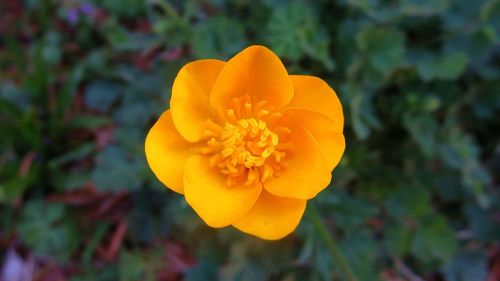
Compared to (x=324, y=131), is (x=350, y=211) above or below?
below

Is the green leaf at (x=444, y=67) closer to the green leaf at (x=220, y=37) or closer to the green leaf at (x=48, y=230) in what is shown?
the green leaf at (x=220, y=37)

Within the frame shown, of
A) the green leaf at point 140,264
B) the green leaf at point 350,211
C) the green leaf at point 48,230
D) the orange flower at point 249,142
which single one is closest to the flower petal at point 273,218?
the orange flower at point 249,142

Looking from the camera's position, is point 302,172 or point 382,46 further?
point 382,46

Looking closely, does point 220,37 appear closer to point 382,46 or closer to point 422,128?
point 382,46

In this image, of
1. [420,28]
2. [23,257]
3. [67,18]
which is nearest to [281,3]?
[420,28]

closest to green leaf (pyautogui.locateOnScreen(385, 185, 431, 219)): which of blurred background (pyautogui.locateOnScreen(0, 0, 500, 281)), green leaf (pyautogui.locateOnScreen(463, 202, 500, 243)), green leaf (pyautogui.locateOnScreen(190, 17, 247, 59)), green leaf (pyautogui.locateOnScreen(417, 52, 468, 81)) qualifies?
blurred background (pyautogui.locateOnScreen(0, 0, 500, 281))

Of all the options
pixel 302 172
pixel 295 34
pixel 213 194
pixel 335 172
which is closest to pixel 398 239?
pixel 335 172

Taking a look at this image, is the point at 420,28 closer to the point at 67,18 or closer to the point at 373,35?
the point at 373,35
